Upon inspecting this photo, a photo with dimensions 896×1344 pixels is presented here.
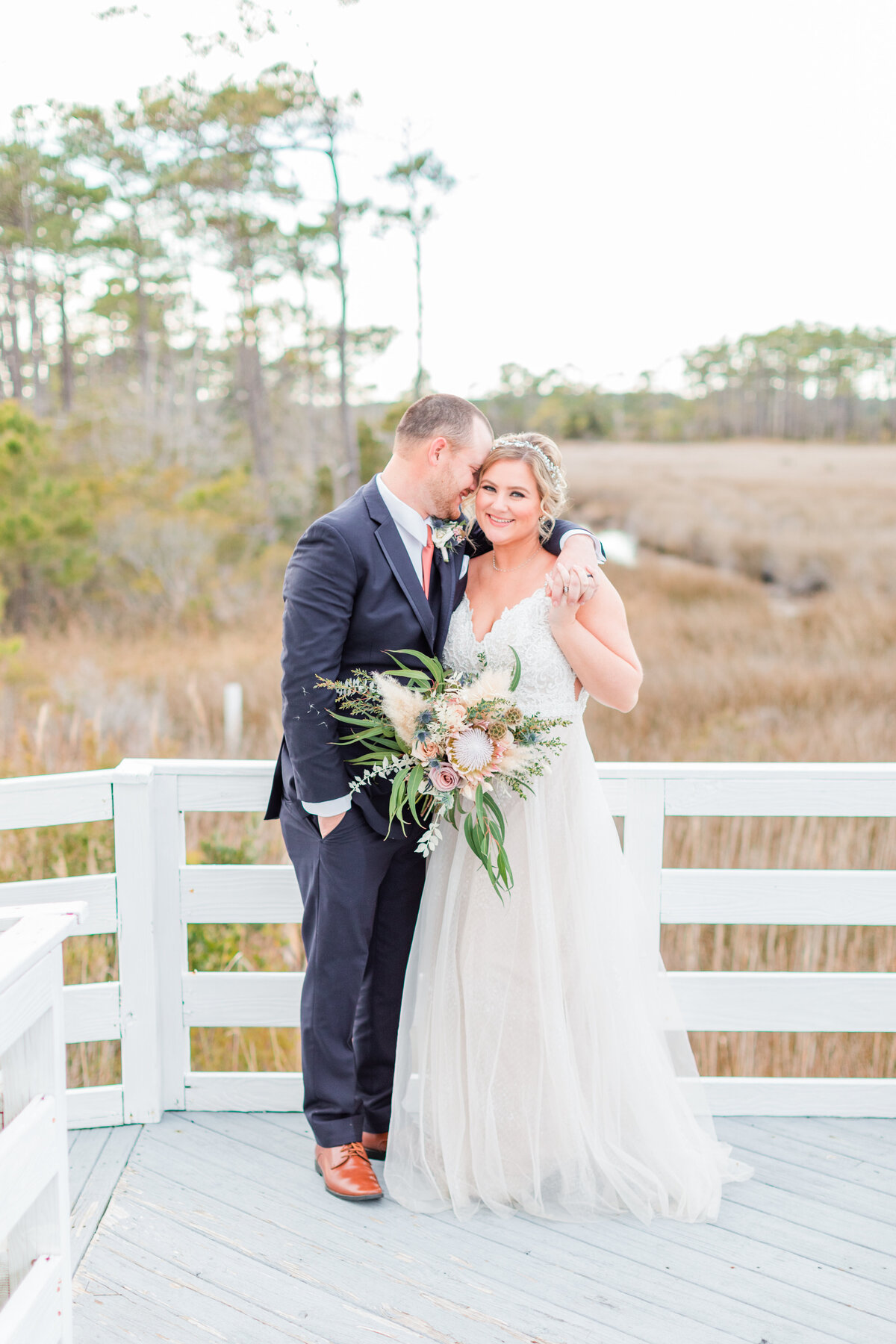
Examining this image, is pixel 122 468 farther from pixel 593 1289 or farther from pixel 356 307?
pixel 593 1289

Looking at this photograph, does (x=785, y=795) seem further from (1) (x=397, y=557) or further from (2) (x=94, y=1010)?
(2) (x=94, y=1010)

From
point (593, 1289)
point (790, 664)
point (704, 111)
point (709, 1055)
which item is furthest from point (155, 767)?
point (704, 111)

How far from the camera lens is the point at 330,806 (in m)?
2.10

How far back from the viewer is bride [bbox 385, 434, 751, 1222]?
218cm

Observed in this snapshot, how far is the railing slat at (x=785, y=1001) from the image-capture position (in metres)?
2.57

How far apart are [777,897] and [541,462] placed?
A: 4.19 feet

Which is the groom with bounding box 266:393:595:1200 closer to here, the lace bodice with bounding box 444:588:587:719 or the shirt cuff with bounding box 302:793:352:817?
the shirt cuff with bounding box 302:793:352:817

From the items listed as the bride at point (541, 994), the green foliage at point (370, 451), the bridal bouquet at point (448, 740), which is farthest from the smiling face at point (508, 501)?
the green foliage at point (370, 451)

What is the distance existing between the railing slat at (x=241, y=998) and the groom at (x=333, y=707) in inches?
12.0

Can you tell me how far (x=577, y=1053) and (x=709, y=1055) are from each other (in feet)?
4.35

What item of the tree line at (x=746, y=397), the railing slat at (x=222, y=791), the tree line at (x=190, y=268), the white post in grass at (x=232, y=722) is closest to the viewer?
the railing slat at (x=222, y=791)

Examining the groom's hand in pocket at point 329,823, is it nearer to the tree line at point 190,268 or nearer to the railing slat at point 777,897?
the railing slat at point 777,897

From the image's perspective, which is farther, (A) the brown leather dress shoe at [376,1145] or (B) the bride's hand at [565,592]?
(A) the brown leather dress shoe at [376,1145]

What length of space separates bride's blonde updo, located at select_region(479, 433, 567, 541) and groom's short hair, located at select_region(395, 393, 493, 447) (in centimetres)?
6
